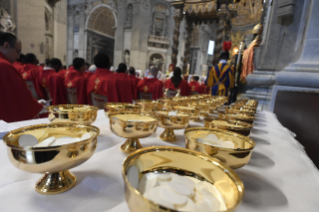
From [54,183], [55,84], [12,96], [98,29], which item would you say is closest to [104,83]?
[12,96]

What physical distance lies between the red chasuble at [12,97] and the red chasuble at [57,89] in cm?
135

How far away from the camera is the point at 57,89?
2.82 metres

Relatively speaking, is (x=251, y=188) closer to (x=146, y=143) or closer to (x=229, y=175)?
(x=229, y=175)

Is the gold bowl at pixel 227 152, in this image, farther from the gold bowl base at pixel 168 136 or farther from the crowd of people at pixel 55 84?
the crowd of people at pixel 55 84

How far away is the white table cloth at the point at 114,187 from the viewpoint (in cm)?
32

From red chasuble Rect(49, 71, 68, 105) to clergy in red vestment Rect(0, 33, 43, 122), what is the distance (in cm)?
128

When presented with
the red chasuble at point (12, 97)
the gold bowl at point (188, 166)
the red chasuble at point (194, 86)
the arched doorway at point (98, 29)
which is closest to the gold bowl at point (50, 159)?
the gold bowl at point (188, 166)

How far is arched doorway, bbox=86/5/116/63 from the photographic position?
1319 centimetres

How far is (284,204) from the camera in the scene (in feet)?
1.20

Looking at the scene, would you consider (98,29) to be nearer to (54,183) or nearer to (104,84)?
(104,84)

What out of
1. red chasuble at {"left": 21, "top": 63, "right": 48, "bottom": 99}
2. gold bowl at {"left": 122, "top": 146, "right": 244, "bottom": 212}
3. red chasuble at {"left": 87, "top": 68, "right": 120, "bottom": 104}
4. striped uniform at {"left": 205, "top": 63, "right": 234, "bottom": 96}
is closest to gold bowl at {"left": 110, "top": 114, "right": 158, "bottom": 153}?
gold bowl at {"left": 122, "top": 146, "right": 244, "bottom": 212}

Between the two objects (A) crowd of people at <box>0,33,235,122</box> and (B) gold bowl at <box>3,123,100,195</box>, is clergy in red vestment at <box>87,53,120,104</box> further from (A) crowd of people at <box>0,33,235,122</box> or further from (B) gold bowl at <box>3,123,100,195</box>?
(B) gold bowl at <box>3,123,100,195</box>

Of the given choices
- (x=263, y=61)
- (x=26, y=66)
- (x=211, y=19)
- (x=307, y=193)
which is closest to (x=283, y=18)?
(x=263, y=61)

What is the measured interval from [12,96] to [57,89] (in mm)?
1500
